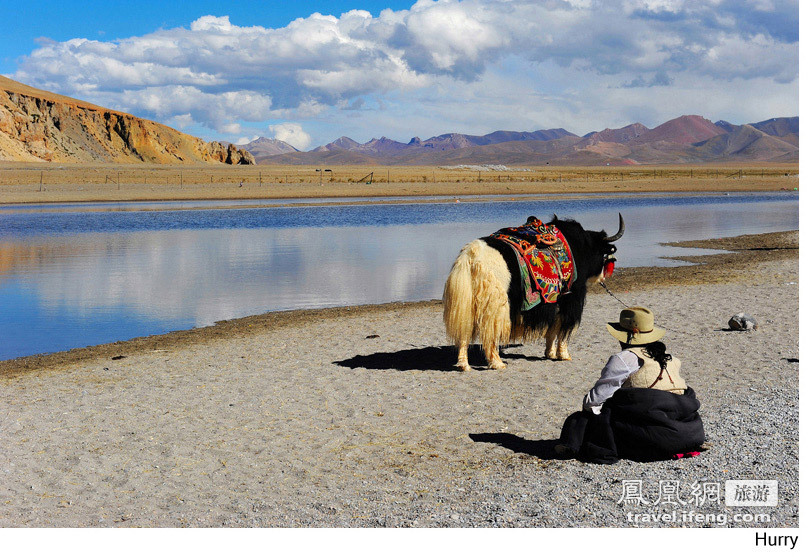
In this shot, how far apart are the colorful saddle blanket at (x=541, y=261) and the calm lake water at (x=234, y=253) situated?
18.6 feet

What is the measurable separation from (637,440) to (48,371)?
6663mm

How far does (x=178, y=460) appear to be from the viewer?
19.3ft

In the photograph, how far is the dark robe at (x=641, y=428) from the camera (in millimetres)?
5301

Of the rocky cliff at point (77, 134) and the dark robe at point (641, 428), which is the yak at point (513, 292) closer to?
the dark robe at point (641, 428)

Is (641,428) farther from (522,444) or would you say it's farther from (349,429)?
(349,429)

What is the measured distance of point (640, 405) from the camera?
530cm

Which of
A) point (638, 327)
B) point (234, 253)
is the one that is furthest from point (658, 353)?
point (234, 253)

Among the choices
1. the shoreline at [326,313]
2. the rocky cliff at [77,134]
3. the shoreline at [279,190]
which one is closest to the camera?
the shoreline at [326,313]

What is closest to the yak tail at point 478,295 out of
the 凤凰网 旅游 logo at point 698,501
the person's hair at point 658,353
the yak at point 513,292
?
the yak at point 513,292

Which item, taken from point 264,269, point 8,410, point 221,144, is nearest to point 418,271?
point 264,269

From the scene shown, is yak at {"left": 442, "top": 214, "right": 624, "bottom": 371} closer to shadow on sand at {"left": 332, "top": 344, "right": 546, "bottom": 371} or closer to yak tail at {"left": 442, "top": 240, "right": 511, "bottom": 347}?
yak tail at {"left": 442, "top": 240, "right": 511, "bottom": 347}

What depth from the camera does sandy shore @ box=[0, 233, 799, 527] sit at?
4.92 meters

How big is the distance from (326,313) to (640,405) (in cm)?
773

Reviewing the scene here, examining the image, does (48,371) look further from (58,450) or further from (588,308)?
(588,308)
